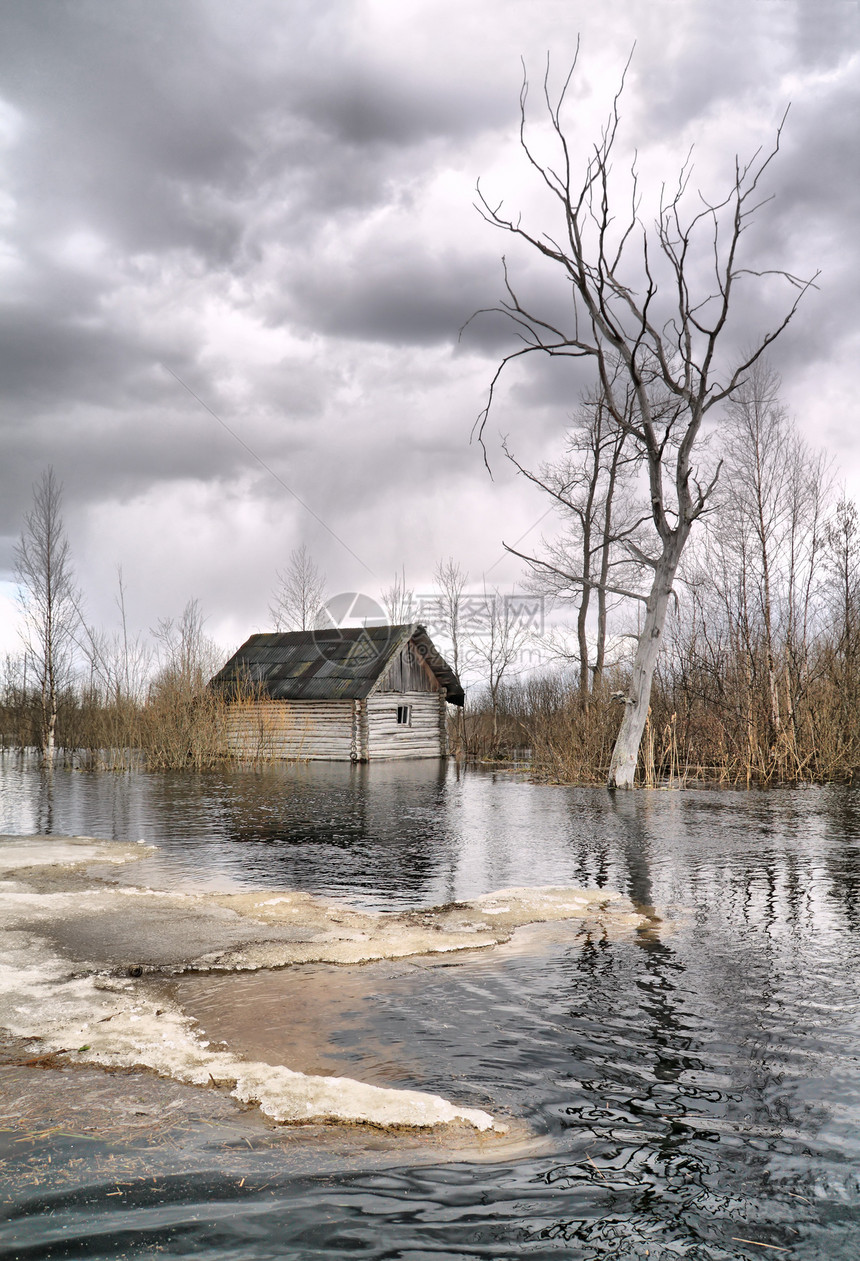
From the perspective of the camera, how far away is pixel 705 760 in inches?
760

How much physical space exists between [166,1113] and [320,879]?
5310 millimetres

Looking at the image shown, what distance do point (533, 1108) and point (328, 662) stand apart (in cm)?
2691

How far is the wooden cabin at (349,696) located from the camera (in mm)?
27219

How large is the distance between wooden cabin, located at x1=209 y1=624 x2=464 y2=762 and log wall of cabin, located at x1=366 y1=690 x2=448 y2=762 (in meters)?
0.03

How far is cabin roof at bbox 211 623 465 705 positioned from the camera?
2809 centimetres

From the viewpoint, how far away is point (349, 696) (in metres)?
27.1

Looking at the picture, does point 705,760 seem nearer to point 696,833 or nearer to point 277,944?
point 696,833

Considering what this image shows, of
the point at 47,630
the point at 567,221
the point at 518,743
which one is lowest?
the point at 518,743

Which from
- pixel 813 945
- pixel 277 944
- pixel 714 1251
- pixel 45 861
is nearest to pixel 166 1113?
pixel 714 1251

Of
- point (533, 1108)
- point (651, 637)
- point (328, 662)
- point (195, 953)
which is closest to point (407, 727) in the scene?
point (328, 662)

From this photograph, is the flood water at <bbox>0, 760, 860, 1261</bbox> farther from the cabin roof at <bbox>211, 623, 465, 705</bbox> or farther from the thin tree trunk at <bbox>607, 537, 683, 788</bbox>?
the cabin roof at <bbox>211, 623, 465, 705</bbox>

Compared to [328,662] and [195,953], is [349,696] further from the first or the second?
[195,953]

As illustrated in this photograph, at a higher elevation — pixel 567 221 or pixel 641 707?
pixel 567 221

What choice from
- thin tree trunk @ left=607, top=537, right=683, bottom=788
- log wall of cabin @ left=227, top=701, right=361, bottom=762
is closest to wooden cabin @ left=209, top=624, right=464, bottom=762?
log wall of cabin @ left=227, top=701, right=361, bottom=762
